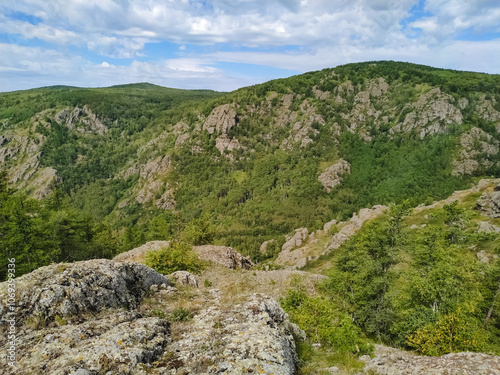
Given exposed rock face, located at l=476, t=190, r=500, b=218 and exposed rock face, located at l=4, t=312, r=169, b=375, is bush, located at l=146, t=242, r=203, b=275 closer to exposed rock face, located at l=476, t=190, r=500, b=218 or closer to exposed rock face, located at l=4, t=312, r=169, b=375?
exposed rock face, located at l=4, t=312, r=169, b=375

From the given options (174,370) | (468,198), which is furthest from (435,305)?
(468,198)

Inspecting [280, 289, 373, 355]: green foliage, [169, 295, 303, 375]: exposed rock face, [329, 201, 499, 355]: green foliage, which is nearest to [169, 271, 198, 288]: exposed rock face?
[169, 295, 303, 375]: exposed rock face

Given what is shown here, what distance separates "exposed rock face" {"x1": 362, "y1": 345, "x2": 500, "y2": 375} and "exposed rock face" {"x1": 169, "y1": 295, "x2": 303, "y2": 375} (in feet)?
19.1

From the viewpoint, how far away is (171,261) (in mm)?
35125

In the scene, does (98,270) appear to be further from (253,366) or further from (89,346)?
(253,366)

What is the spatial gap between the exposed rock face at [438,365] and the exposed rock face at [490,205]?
115 m

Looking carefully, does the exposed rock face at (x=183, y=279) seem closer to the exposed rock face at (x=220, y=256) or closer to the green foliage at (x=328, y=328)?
the green foliage at (x=328, y=328)

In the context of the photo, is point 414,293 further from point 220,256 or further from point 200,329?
point 220,256

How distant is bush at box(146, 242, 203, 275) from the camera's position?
34.4 meters

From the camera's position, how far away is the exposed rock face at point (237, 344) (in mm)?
11828

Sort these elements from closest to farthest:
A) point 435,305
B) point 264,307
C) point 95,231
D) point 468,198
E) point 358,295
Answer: point 264,307, point 435,305, point 358,295, point 95,231, point 468,198

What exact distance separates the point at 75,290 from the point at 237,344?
9.21m

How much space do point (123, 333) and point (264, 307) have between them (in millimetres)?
7617

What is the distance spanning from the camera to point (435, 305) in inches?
1141
